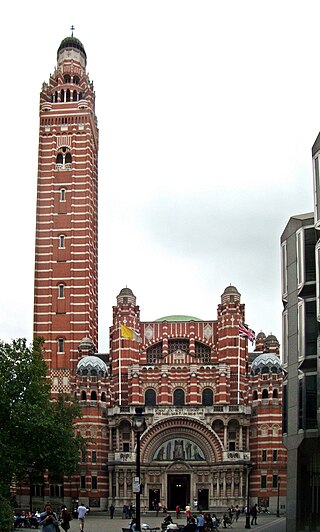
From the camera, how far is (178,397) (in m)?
95.4

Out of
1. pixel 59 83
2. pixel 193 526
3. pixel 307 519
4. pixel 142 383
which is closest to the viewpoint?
pixel 193 526

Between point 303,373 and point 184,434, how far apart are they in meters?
48.6

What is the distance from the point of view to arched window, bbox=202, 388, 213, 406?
9500cm

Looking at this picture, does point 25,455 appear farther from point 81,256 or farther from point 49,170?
point 49,170

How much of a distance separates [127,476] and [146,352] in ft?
51.3

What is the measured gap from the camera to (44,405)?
204 ft

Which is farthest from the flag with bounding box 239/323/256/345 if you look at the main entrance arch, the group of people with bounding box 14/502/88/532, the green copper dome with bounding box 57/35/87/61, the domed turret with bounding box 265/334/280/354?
the group of people with bounding box 14/502/88/532

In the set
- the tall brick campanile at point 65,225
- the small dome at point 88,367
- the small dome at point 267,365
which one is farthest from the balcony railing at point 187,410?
the tall brick campanile at point 65,225

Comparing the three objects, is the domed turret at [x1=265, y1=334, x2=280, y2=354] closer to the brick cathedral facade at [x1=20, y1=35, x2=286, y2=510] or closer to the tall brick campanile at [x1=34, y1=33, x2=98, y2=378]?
the brick cathedral facade at [x1=20, y1=35, x2=286, y2=510]

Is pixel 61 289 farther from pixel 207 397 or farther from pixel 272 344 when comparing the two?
pixel 272 344

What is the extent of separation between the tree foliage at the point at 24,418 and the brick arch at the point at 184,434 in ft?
89.1

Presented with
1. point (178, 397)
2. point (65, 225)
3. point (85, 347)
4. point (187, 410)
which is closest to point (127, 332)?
point (85, 347)

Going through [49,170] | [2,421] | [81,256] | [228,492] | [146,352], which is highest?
[49,170]

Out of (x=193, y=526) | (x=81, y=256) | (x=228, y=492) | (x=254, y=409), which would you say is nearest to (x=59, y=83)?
(x=81, y=256)
